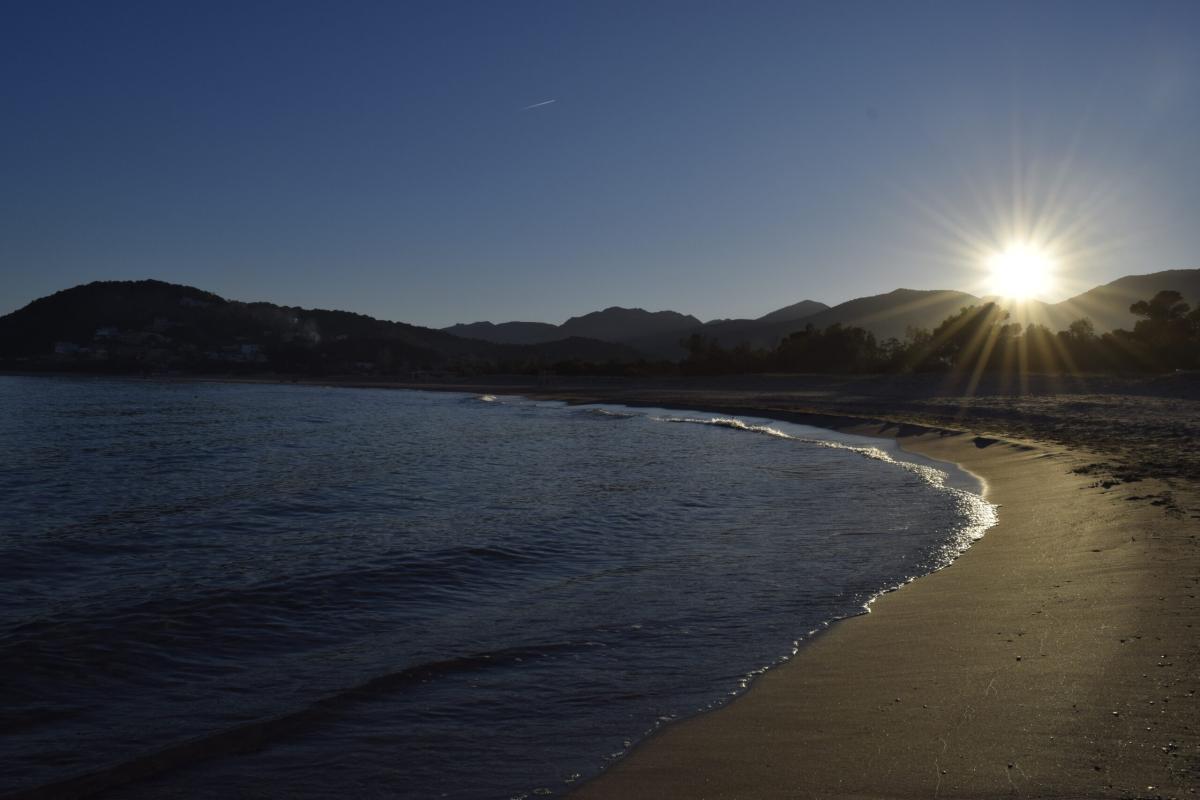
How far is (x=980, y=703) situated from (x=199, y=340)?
151m

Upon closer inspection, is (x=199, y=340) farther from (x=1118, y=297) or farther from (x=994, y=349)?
(x=1118, y=297)

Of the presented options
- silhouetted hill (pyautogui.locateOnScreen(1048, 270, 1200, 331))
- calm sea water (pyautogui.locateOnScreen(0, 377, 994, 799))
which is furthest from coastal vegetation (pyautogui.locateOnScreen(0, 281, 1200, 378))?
calm sea water (pyautogui.locateOnScreen(0, 377, 994, 799))

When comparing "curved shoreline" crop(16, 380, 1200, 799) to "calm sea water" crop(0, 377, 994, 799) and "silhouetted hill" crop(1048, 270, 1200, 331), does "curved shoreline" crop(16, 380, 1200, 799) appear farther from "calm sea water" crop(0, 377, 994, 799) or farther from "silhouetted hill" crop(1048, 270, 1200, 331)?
"silhouetted hill" crop(1048, 270, 1200, 331)

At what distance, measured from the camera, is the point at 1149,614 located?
254 inches

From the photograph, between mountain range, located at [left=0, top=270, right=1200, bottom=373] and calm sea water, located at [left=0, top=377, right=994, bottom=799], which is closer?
calm sea water, located at [left=0, top=377, right=994, bottom=799]

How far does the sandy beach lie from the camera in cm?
407

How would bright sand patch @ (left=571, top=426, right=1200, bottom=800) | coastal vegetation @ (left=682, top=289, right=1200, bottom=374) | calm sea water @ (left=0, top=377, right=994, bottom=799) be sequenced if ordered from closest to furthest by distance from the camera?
1. bright sand patch @ (left=571, top=426, right=1200, bottom=800)
2. calm sea water @ (left=0, top=377, right=994, bottom=799)
3. coastal vegetation @ (left=682, top=289, right=1200, bottom=374)

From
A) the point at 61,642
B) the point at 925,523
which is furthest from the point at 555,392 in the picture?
the point at 61,642

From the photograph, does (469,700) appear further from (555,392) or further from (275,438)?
(555,392)

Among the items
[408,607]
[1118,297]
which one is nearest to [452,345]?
[1118,297]

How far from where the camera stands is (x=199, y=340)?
138250 millimetres

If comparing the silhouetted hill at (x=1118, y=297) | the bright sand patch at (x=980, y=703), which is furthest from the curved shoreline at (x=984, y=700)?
the silhouetted hill at (x=1118, y=297)

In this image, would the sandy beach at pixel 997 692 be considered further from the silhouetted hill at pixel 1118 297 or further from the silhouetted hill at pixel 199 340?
the silhouetted hill at pixel 1118 297

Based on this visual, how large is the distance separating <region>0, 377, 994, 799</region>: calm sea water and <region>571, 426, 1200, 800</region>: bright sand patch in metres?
0.48
